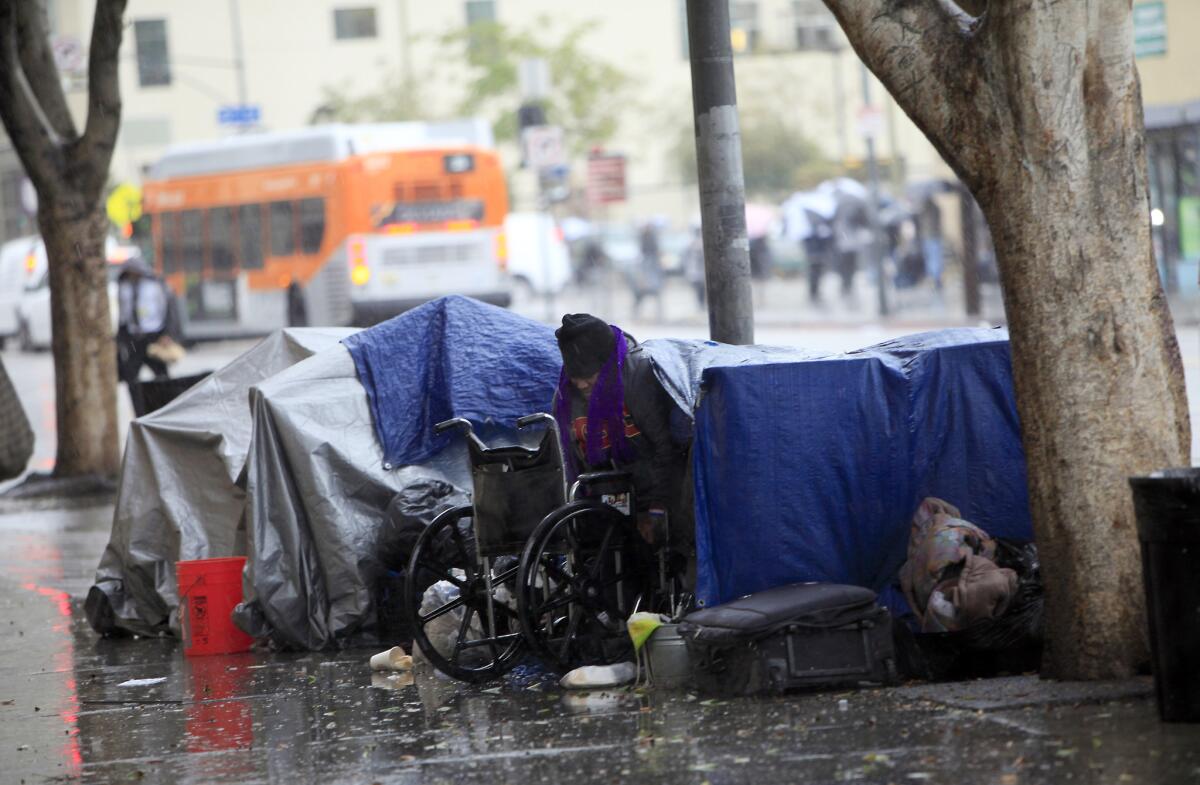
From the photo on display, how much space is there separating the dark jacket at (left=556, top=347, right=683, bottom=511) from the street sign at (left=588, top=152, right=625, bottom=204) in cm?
2502

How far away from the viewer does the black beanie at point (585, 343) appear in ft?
24.5

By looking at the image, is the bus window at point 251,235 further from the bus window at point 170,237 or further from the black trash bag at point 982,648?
the black trash bag at point 982,648

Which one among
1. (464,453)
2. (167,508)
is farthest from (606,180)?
(464,453)

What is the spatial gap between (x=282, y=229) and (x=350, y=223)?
1784 mm

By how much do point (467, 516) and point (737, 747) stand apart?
226cm

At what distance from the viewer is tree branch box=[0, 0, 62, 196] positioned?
15148mm

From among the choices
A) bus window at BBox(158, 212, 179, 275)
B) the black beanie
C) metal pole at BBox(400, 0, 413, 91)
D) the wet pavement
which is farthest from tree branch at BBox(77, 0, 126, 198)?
metal pole at BBox(400, 0, 413, 91)

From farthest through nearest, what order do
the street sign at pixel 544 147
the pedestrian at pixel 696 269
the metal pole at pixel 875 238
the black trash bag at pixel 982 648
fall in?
1. the pedestrian at pixel 696 269
2. the street sign at pixel 544 147
3. the metal pole at pixel 875 238
4. the black trash bag at pixel 982 648

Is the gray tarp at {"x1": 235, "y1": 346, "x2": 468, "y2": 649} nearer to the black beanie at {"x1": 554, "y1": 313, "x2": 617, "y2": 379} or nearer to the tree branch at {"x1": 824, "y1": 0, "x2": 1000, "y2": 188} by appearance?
the black beanie at {"x1": 554, "y1": 313, "x2": 617, "y2": 379}

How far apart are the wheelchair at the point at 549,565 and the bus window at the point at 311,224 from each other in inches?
935

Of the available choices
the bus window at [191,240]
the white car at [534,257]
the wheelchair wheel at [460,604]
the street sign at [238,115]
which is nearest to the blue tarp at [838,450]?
the wheelchair wheel at [460,604]

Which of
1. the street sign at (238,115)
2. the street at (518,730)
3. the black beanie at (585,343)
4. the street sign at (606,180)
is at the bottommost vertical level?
the street at (518,730)

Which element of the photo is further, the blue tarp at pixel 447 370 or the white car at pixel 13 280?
the white car at pixel 13 280

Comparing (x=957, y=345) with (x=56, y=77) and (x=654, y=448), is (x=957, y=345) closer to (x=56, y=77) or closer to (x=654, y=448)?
(x=654, y=448)
